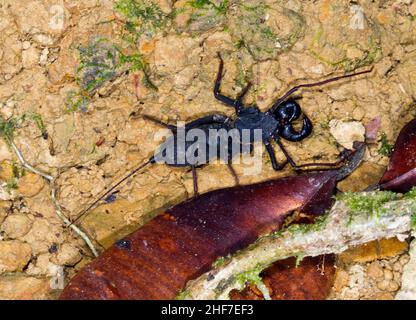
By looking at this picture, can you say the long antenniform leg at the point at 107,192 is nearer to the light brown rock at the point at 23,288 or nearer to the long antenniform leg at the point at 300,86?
the light brown rock at the point at 23,288

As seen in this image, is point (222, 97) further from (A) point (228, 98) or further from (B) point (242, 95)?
(B) point (242, 95)

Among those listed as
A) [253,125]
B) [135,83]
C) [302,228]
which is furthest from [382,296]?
[135,83]

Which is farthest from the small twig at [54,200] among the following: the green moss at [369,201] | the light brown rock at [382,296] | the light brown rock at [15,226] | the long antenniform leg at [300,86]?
the light brown rock at [382,296]

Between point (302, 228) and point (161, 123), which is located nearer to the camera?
point (302, 228)

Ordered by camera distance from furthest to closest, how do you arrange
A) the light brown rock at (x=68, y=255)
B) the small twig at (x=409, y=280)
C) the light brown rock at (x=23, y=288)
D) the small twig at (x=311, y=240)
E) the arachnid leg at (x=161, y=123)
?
the arachnid leg at (x=161, y=123), the light brown rock at (x=68, y=255), the light brown rock at (x=23, y=288), the small twig at (x=409, y=280), the small twig at (x=311, y=240)

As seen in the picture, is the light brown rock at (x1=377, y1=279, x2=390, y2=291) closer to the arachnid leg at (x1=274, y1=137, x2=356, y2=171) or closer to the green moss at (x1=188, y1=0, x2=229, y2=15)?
the arachnid leg at (x1=274, y1=137, x2=356, y2=171)

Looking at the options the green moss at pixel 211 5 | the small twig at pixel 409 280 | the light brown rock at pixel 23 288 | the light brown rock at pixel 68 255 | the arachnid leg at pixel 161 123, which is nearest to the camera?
the small twig at pixel 409 280

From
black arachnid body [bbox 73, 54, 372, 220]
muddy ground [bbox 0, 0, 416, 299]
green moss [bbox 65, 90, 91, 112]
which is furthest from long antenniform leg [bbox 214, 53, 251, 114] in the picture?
green moss [bbox 65, 90, 91, 112]
